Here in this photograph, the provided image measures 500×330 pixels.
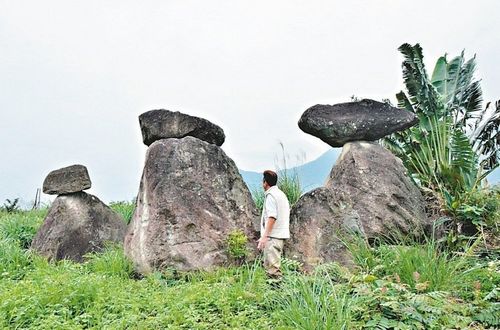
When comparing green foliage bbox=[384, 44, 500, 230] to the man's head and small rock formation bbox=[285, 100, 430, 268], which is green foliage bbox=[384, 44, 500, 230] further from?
the man's head

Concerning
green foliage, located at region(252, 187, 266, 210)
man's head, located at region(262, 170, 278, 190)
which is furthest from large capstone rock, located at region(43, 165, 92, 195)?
man's head, located at region(262, 170, 278, 190)

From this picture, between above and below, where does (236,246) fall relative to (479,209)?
below

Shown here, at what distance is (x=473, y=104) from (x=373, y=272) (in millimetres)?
7090

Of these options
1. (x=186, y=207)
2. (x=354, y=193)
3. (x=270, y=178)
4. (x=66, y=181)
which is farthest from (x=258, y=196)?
(x=66, y=181)

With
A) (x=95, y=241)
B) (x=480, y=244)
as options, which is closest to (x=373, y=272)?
(x=480, y=244)

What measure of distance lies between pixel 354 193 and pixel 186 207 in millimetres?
2443

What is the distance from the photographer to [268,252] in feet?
19.4

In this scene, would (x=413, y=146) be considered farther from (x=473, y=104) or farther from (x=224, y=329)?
(x=224, y=329)

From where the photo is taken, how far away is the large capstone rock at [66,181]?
800cm

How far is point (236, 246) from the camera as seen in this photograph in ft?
20.7

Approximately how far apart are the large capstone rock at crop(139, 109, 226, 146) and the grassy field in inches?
85.5

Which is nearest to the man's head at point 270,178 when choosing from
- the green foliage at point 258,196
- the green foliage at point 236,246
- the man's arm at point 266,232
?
the man's arm at point 266,232

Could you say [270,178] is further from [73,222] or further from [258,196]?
[73,222]

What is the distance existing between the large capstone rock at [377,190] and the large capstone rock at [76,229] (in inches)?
146
